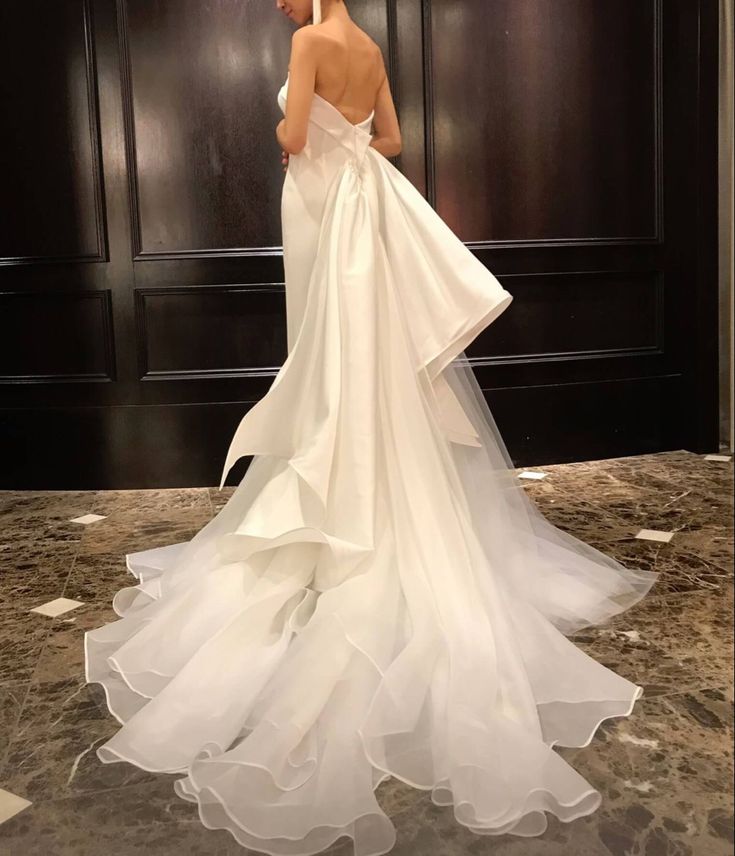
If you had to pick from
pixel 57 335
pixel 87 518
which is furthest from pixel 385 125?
pixel 57 335

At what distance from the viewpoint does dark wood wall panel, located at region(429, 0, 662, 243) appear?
4.49 m

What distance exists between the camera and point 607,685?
82.4 inches

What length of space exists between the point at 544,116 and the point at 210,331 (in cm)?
209

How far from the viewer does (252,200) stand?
14.4 ft

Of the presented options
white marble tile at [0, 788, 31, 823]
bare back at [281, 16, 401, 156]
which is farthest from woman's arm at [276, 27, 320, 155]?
white marble tile at [0, 788, 31, 823]

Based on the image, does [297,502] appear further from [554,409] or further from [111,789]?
[554,409]

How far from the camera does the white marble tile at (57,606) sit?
280cm

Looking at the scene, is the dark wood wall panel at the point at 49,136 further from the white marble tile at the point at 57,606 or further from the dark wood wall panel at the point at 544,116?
the white marble tile at the point at 57,606

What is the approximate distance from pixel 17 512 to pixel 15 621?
58.3 inches

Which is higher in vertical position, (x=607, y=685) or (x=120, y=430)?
(x=120, y=430)

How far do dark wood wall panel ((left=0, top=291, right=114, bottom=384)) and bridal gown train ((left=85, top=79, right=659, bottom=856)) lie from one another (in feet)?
5.99

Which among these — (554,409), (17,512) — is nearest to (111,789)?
(17,512)

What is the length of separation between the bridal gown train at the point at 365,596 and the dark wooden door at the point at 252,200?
1746mm

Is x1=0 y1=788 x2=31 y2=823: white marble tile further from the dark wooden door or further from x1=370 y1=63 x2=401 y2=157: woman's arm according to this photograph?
the dark wooden door
